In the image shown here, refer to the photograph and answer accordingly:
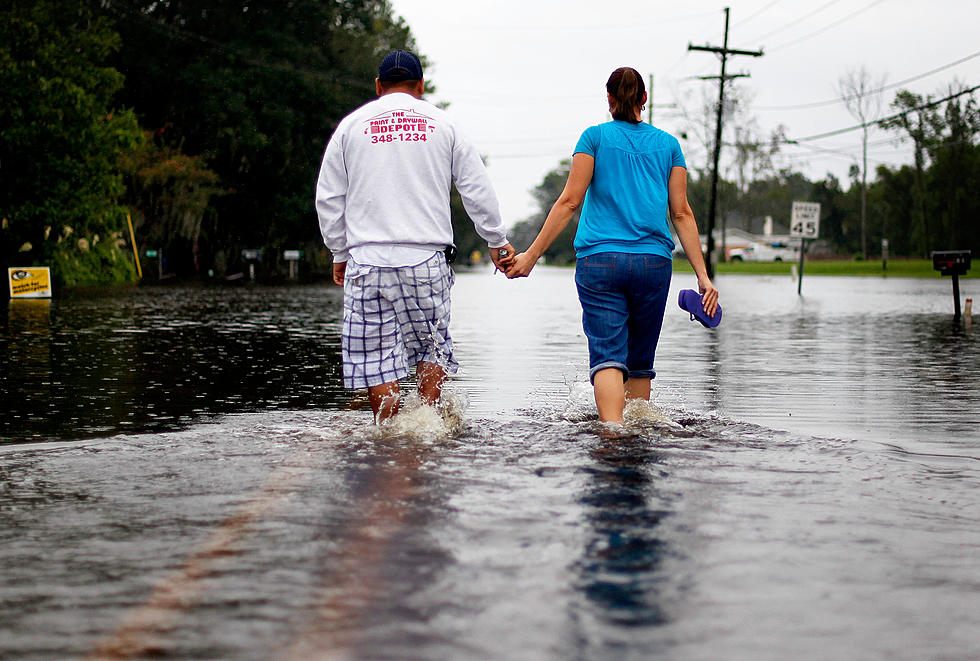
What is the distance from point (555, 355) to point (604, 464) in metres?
6.53

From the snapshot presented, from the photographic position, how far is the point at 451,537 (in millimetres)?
3795

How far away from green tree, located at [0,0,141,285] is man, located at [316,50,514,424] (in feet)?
87.3

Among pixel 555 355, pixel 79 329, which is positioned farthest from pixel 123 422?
pixel 79 329

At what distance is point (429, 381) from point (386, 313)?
1.44 feet

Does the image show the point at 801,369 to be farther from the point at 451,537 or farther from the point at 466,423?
the point at 451,537

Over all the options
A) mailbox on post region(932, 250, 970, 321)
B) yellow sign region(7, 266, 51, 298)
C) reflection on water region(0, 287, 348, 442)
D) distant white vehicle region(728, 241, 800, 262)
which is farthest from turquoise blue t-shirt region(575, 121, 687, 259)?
distant white vehicle region(728, 241, 800, 262)

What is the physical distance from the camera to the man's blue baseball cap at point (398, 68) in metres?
5.71

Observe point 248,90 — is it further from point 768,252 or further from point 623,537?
point 768,252

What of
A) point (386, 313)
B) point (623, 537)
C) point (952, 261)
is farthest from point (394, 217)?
point (952, 261)

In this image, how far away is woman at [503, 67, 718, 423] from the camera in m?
5.89

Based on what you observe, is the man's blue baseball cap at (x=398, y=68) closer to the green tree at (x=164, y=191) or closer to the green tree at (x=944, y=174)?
the green tree at (x=164, y=191)

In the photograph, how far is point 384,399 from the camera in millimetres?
5785

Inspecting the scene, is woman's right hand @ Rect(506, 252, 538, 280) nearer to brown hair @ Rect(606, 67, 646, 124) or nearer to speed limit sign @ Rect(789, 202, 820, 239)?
brown hair @ Rect(606, 67, 646, 124)

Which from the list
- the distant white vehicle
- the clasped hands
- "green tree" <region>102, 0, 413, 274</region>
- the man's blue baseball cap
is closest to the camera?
the man's blue baseball cap
